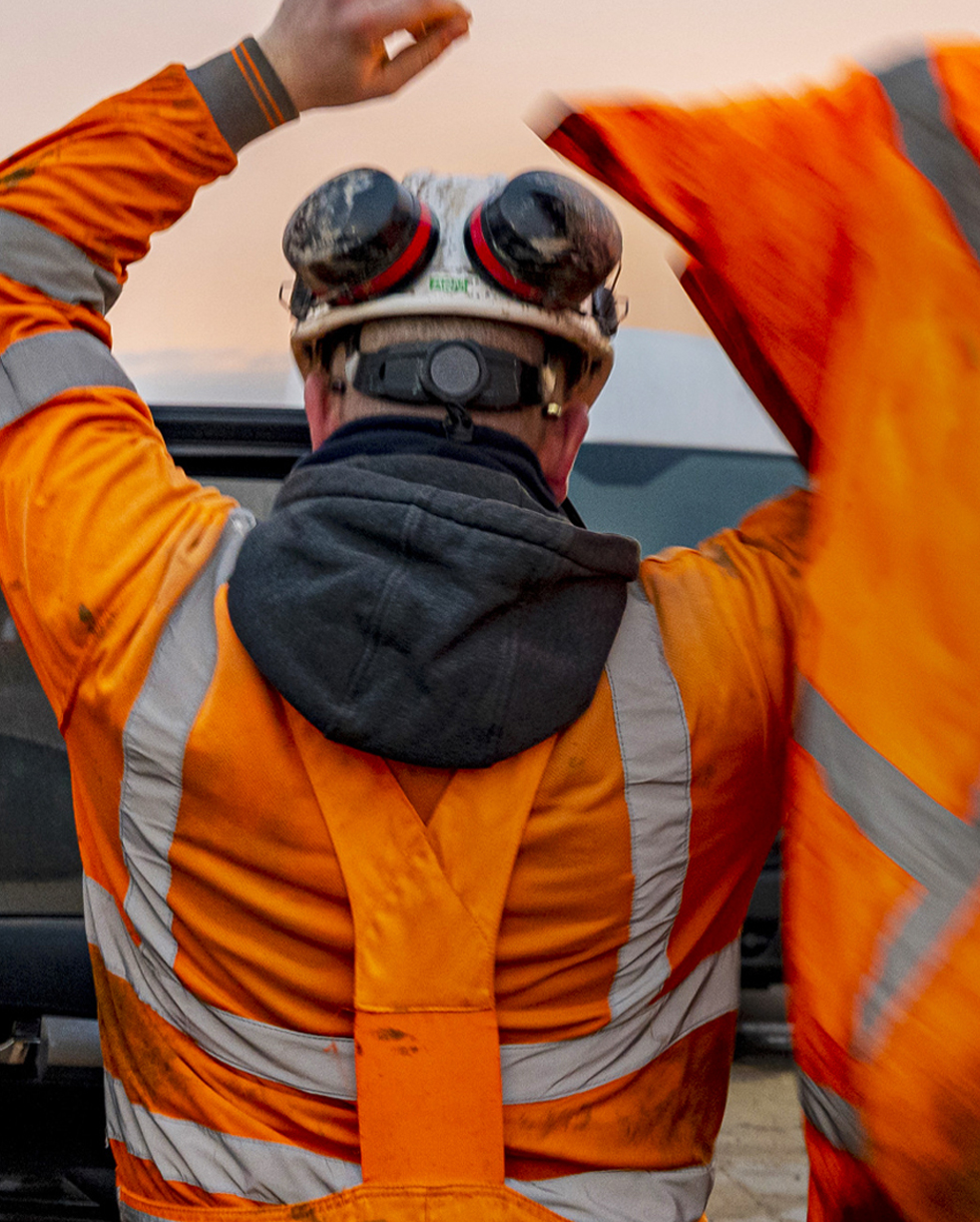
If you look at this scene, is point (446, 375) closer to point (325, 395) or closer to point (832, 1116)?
point (325, 395)

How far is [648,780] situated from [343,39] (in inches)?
35.6

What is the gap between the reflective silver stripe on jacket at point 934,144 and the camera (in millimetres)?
940

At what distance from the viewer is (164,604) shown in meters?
1.19

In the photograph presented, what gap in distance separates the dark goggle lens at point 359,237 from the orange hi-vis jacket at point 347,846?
211 mm

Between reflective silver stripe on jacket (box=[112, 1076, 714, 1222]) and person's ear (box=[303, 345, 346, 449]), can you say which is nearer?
reflective silver stripe on jacket (box=[112, 1076, 714, 1222])

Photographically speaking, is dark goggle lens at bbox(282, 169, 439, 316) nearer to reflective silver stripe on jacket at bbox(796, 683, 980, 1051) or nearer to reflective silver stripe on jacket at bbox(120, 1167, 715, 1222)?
reflective silver stripe on jacket at bbox(796, 683, 980, 1051)

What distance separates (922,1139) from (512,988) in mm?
436

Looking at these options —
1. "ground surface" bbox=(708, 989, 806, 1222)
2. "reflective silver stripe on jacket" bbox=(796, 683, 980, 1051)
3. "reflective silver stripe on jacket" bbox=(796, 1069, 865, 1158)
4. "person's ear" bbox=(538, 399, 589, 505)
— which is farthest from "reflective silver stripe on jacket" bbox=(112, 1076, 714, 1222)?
"ground surface" bbox=(708, 989, 806, 1222)

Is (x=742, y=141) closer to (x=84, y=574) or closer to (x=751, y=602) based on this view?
(x=751, y=602)

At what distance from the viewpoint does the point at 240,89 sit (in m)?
1.34

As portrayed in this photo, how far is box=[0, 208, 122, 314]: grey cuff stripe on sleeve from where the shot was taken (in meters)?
1.27

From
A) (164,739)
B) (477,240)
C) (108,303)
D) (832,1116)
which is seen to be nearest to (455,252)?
(477,240)

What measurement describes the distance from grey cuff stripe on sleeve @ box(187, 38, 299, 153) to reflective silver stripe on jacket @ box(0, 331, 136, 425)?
314 mm

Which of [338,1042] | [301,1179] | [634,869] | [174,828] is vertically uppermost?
[174,828]
